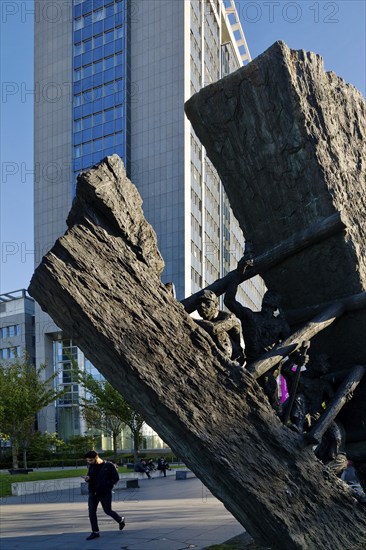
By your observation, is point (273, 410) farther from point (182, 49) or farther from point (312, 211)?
point (182, 49)

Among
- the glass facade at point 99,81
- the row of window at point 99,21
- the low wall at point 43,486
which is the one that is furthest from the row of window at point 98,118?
the low wall at point 43,486

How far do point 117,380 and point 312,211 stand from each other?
94.3 inches

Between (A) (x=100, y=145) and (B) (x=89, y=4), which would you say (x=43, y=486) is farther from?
(B) (x=89, y=4)

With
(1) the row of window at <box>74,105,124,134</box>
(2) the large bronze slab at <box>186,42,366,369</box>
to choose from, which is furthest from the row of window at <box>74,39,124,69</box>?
(2) the large bronze slab at <box>186,42,366,369</box>

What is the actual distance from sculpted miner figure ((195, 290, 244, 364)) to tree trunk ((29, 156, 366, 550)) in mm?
219

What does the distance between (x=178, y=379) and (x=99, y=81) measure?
54.0 m

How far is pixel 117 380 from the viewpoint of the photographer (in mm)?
3963

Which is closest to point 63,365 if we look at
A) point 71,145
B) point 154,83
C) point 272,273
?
point 71,145

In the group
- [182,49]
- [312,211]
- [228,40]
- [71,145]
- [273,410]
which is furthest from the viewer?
[228,40]

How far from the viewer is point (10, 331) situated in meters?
67.6

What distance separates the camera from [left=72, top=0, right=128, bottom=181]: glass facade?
5288 cm

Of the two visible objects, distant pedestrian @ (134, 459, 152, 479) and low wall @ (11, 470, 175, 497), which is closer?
low wall @ (11, 470, 175, 497)

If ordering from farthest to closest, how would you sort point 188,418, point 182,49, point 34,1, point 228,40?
point 228,40, point 34,1, point 182,49, point 188,418

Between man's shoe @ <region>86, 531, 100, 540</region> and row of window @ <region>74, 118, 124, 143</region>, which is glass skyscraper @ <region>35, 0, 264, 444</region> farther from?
man's shoe @ <region>86, 531, 100, 540</region>
